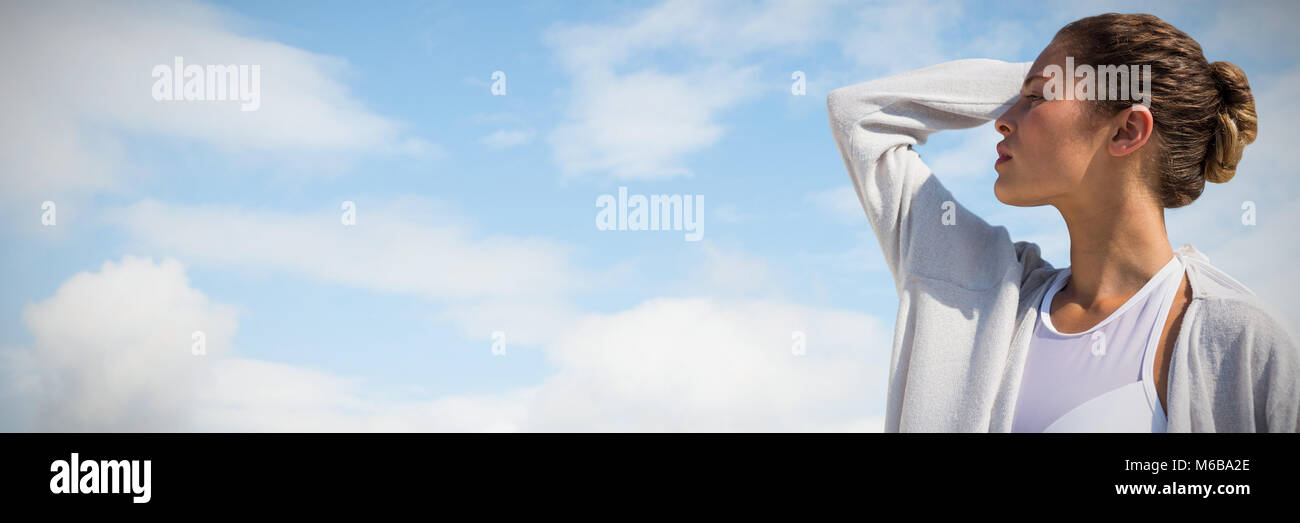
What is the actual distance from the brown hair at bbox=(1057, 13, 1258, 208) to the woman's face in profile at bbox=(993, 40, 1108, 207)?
56 millimetres

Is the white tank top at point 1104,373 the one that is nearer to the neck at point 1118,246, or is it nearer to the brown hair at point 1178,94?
the neck at point 1118,246

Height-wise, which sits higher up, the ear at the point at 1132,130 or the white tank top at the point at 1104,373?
the ear at the point at 1132,130

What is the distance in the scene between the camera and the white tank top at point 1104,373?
200 cm

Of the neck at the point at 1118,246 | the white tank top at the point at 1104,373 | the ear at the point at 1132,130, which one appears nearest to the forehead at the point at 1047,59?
the ear at the point at 1132,130

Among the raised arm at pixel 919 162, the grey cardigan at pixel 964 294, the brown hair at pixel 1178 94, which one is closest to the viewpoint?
the grey cardigan at pixel 964 294

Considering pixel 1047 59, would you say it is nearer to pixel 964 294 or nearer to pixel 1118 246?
pixel 1118 246

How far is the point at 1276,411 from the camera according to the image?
1842 mm

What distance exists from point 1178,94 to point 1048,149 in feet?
1.11

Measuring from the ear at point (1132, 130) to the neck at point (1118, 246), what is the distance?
14cm

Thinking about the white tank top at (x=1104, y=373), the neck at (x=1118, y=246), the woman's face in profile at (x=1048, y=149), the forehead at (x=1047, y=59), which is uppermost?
the forehead at (x=1047, y=59)
